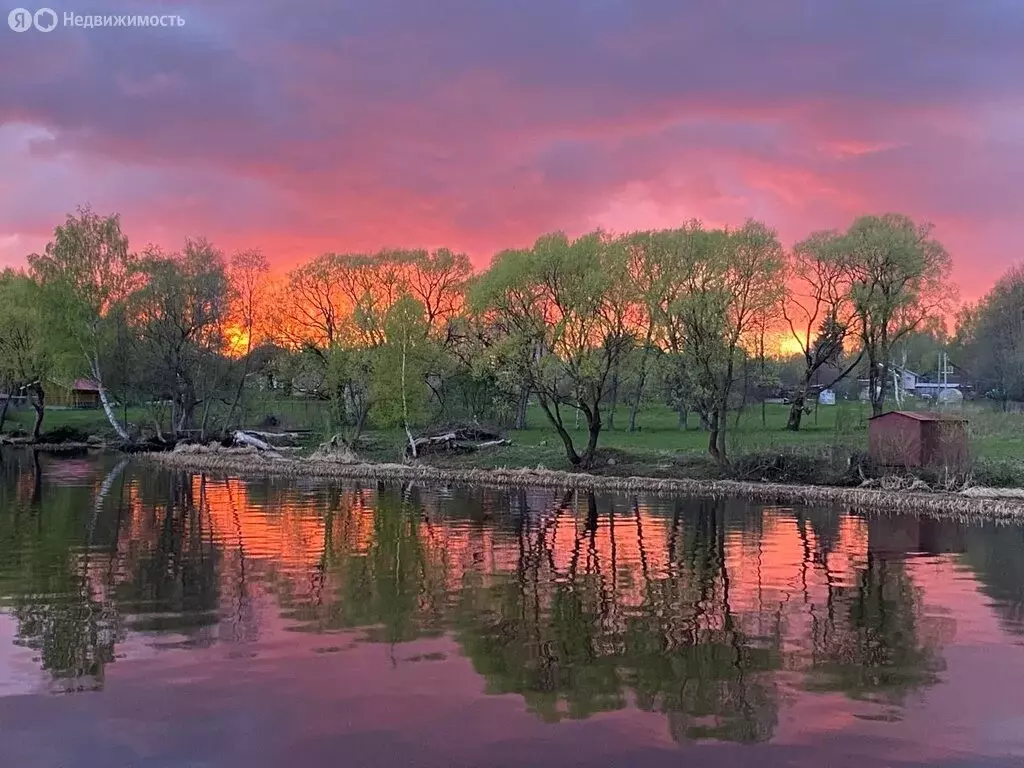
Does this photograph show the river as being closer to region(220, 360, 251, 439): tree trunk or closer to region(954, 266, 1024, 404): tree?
region(220, 360, 251, 439): tree trunk

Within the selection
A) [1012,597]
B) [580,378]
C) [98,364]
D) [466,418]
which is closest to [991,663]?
[1012,597]

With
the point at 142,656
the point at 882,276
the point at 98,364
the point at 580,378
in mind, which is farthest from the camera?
the point at 98,364

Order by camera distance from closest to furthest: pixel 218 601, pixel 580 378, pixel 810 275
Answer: pixel 218 601 → pixel 580 378 → pixel 810 275

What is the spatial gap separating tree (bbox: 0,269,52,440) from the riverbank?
17.4 metres

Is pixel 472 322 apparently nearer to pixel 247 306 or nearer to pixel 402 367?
pixel 402 367

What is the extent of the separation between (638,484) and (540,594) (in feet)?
65.2

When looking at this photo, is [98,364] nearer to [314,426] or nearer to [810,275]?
[314,426]

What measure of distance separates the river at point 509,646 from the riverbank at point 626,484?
3.01 m

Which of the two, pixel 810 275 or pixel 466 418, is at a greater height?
pixel 810 275

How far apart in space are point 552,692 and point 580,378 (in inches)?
1200

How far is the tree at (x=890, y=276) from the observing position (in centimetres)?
5075

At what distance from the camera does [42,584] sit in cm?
1686

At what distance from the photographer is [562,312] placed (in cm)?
4066

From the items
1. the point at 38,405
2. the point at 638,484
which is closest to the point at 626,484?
the point at 638,484
